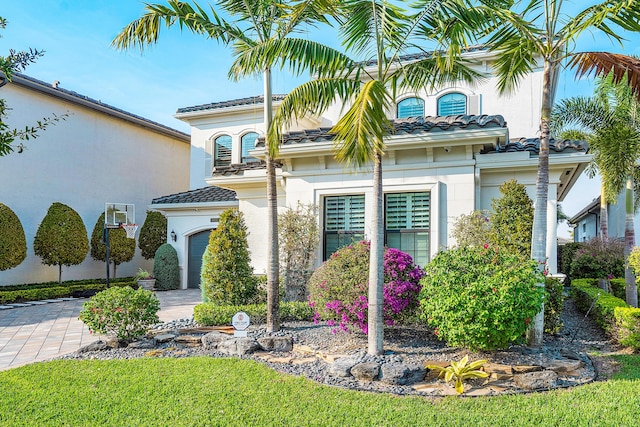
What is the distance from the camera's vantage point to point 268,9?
27.0 ft

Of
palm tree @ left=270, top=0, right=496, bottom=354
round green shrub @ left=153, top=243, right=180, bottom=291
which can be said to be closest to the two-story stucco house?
palm tree @ left=270, top=0, right=496, bottom=354

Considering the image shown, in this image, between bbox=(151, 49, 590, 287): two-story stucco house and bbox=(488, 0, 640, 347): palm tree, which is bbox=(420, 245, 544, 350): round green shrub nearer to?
bbox=(488, 0, 640, 347): palm tree

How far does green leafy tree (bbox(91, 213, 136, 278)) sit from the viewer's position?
59.5 ft

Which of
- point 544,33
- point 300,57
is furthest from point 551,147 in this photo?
point 300,57

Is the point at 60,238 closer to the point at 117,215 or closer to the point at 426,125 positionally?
the point at 117,215

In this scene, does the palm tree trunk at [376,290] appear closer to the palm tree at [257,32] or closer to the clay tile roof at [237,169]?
the palm tree at [257,32]

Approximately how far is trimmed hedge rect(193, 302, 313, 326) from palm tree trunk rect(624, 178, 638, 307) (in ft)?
24.4

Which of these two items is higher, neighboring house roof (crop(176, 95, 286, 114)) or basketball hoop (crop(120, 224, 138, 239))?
neighboring house roof (crop(176, 95, 286, 114))

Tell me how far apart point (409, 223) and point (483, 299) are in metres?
4.40

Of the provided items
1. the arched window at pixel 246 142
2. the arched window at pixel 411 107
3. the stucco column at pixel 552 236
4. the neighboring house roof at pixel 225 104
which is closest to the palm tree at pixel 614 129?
the stucco column at pixel 552 236

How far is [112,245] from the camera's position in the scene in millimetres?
18109

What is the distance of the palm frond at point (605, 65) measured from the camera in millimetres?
8086

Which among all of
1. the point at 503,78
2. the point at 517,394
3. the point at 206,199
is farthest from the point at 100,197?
the point at 517,394

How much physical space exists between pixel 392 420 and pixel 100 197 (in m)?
18.1
